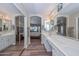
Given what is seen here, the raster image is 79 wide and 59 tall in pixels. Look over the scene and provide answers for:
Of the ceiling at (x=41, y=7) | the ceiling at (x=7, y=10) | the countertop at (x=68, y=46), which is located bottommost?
the countertop at (x=68, y=46)

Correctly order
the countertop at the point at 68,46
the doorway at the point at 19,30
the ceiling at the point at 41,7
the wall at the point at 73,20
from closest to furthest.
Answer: the countertop at the point at 68,46 → the wall at the point at 73,20 → the ceiling at the point at 41,7 → the doorway at the point at 19,30

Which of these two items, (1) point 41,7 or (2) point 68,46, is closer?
(2) point 68,46

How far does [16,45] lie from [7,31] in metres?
1.29

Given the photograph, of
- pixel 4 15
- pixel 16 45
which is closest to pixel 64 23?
pixel 4 15

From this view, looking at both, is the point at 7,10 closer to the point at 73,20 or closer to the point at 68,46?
the point at 73,20

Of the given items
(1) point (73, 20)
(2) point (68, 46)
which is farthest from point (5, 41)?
(2) point (68, 46)

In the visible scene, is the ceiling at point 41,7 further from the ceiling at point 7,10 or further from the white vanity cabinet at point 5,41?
the white vanity cabinet at point 5,41

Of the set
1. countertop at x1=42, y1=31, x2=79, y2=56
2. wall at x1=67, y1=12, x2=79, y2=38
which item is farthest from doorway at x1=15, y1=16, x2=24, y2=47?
A: wall at x1=67, y1=12, x2=79, y2=38

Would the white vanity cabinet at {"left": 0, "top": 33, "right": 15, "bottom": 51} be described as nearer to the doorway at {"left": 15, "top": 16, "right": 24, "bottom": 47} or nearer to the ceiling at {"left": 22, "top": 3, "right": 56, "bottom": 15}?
the doorway at {"left": 15, "top": 16, "right": 24, "bottom": 47}

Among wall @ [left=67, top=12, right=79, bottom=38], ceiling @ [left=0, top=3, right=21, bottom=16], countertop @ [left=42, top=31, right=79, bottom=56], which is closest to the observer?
countertop @ [left=42, top=31, right=79, bottom=56]

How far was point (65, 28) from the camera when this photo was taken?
10.6 ft

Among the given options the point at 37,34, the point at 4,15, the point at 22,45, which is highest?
the point at 4,15

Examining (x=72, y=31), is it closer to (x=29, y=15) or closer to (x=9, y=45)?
(x=9, y=45)

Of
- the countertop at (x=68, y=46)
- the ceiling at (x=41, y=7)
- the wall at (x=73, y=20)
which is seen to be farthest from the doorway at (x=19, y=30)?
the wall at (x=73, y=20)
